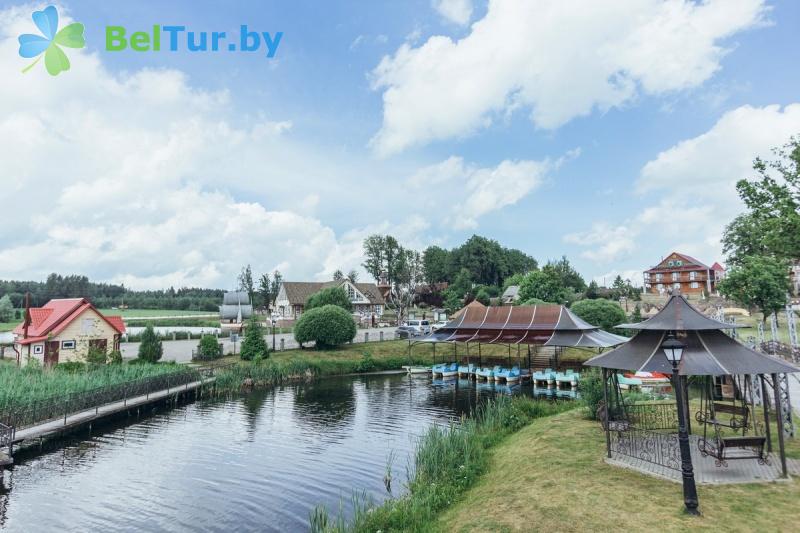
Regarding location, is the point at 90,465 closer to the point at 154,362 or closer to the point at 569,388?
the point at 154,362

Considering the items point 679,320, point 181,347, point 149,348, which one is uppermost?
point 679,320

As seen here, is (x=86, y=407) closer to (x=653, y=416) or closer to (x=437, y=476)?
(x=437, y=476)

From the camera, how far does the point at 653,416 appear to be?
17.2 m

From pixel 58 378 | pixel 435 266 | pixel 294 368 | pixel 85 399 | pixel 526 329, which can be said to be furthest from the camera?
pixel 435 266

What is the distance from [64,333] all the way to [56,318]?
5.08 feet

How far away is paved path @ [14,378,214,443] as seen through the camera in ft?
59.7

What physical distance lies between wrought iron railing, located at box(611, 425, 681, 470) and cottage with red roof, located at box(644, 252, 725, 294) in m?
88.2

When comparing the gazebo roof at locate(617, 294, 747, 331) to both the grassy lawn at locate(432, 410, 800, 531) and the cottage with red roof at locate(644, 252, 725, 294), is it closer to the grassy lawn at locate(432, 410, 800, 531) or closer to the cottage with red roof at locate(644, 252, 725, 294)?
the grassy lawn at locate(432, 410, 800, 531)

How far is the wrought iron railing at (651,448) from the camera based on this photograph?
38.4ft

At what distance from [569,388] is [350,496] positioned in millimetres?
22459

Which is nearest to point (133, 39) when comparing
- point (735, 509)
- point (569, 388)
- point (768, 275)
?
point (735, 509)

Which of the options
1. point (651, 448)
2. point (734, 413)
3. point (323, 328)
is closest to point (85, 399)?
point (323, 328)

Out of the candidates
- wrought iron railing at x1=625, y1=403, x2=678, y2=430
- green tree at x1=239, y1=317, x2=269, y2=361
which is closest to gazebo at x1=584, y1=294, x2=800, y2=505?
wrought iron railing at x1=625, y1=403, x2=678, y2=430

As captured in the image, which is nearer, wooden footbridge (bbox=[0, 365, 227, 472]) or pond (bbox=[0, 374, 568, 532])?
pond (bbox=[0, 374, 568, 532])
